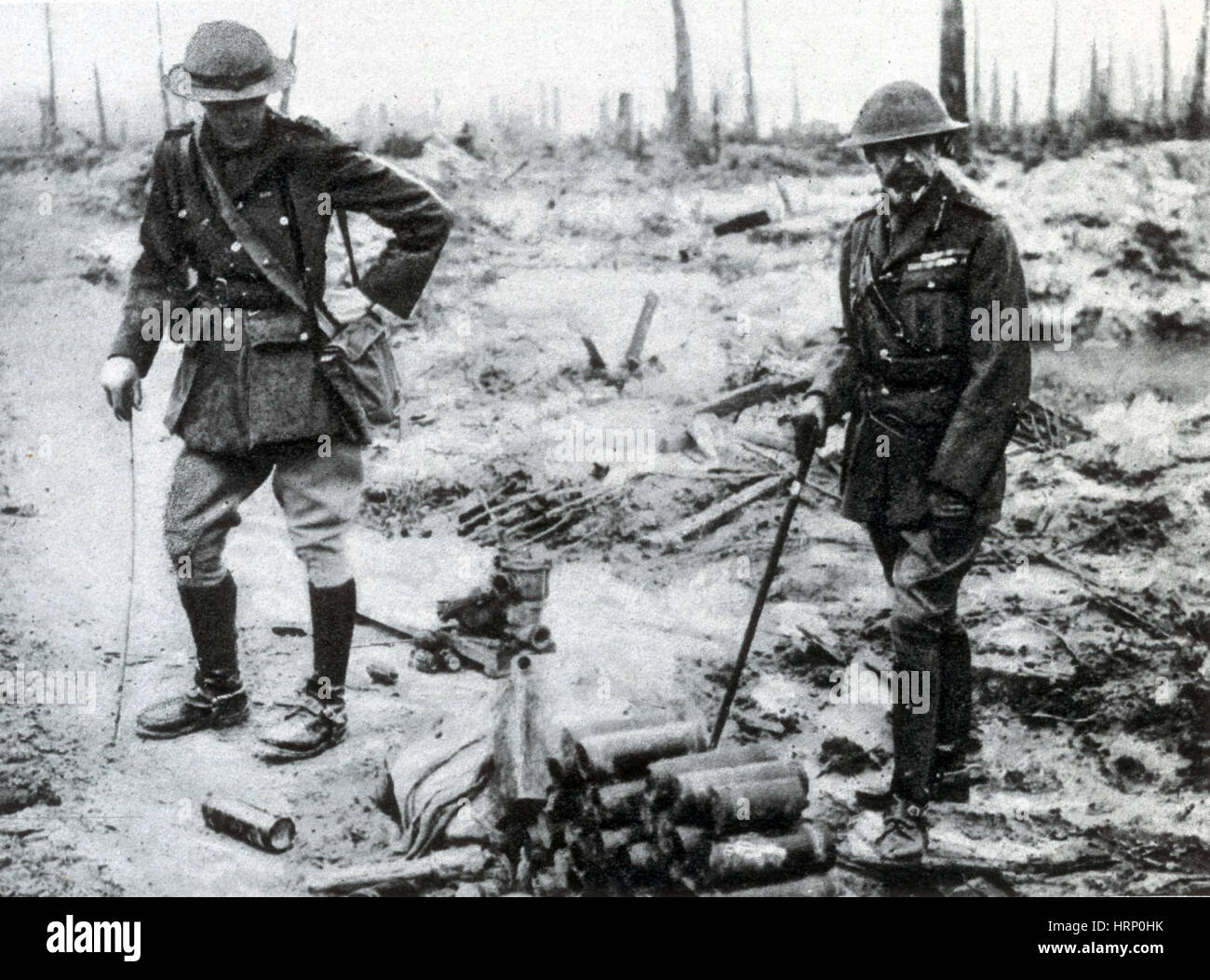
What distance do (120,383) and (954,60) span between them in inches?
129

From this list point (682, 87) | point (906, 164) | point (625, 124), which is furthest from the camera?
point (625, 124)

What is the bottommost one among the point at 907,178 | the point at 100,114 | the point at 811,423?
the point at 811,423

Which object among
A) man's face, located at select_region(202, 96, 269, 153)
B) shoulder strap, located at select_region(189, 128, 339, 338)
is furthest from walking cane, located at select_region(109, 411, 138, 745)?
man's face, located at select_region(202, 96, 269, 153)

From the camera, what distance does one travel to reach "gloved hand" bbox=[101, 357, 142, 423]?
4.14 metres

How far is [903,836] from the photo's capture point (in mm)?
3844

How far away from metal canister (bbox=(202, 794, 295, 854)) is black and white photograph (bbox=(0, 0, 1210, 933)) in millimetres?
15

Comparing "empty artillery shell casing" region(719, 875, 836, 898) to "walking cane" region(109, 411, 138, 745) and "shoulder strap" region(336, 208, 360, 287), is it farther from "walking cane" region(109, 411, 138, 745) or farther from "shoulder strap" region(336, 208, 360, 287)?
"shoulder strap" region(336, 208, 360, 287)

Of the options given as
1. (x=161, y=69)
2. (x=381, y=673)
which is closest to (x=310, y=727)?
(x=381, y=673)

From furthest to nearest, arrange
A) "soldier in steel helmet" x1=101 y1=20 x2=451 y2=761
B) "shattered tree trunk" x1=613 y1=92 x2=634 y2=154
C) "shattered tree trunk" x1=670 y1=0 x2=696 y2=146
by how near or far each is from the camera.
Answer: "shattered tree trunk" x1=613 y1=92 x2=634 y2=154, "shattered tree trunk" x1=670 y1=0 x2=696 y2=146, "soldier in steel helmet" x1=101 y1=20 x2=451 y2=761

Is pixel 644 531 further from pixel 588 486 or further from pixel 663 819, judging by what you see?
pixel 663 819
